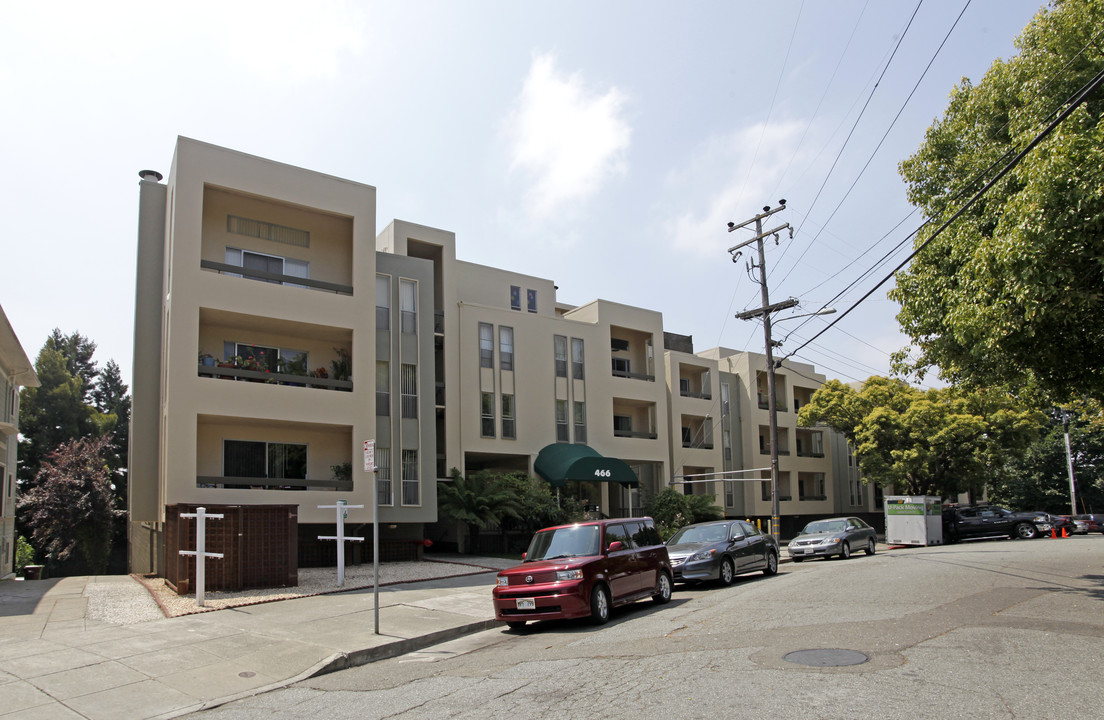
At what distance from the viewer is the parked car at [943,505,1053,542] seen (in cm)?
3350

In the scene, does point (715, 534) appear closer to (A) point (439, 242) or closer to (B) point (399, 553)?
(B) point (399, 553)

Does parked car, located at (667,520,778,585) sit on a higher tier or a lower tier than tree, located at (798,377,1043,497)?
lower

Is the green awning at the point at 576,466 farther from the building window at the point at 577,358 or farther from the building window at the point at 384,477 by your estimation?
the building window at the point at 384,477

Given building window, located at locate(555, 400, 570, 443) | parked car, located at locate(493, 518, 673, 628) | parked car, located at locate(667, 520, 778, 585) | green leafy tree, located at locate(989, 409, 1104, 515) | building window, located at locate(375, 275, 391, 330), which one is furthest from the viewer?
green leafy tree, located at locate(989, 409, 1104, 515)

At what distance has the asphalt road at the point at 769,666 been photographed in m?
6.94

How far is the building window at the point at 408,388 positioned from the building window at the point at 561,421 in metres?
7.93

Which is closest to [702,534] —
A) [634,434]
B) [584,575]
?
[584,575]

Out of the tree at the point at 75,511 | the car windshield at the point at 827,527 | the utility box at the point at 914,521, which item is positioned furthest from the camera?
the tree at the point at 75,511

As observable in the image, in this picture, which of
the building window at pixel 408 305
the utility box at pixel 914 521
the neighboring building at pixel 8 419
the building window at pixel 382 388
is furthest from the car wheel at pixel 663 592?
the neighboring building at pixel 8 419

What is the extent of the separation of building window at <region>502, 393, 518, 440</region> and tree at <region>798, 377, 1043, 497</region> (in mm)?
17578

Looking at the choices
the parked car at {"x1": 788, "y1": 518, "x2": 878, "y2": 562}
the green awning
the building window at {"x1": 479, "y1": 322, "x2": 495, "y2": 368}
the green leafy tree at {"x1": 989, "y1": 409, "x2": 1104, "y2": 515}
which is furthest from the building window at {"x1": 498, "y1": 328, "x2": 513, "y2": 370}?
the green leafy tree at {"x1": 989, "y1": 409, "x2": 1104, "y2": 515}

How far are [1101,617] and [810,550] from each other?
44.1 feet

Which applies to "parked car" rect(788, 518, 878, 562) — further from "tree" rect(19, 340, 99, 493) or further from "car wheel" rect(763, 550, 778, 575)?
"tree" rect(19, 340, 99, 493)

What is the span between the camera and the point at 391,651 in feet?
36.8
